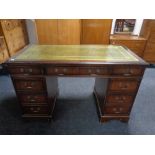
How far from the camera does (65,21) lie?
110 inches

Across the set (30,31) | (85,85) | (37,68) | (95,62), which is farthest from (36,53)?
(30,31)

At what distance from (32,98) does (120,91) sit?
992mm

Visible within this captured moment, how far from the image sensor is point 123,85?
135cm

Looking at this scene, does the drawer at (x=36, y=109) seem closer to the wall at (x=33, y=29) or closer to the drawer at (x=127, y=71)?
the drawer at (x=127, y=71)

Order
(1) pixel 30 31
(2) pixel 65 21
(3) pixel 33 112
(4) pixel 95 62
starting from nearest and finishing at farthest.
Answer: (4) pixel 95 62
(3) pixel 33 112
(2) pixel 65 21
(1) pixel 30 31

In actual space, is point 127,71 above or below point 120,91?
above

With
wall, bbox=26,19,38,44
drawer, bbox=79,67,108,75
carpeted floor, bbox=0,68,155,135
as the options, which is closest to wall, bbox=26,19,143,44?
wall, bbox=26,19,38,44

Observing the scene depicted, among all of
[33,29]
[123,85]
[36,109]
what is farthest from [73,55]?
[33,29]

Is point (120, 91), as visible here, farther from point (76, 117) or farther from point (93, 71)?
point (76, 117)

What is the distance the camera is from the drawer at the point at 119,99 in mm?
1436

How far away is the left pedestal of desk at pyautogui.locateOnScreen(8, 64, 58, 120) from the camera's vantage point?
1.26 m

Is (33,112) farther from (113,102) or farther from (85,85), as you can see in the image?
(85,85)
